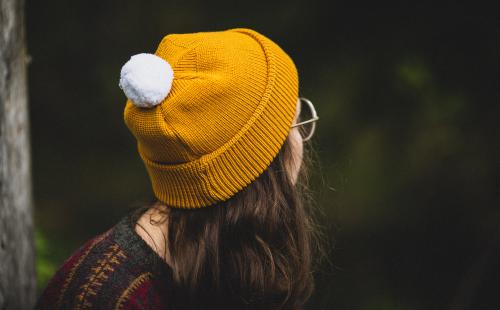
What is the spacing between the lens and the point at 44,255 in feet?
10.4

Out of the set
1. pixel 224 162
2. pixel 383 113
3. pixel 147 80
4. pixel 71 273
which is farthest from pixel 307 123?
pixel 383 113

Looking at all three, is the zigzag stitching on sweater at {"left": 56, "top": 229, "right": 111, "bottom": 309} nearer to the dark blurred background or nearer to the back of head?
the back of head

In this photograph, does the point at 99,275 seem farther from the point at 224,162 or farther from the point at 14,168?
the point at 14,168

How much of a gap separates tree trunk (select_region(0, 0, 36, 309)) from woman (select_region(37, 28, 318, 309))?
0.39 meters

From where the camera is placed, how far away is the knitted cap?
1329 mm

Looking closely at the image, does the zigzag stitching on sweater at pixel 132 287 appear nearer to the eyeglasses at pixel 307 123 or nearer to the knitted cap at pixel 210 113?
the knitted cap at pixel 210 113

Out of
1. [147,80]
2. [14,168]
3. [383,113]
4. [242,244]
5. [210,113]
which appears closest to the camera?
[147,80]

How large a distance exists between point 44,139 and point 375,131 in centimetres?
265

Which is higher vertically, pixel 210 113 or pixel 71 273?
pixel 210 113

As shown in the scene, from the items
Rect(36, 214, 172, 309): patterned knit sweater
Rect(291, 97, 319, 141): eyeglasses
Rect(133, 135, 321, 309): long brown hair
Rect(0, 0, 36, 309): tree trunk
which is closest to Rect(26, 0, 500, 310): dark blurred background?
Rect(291, 97, 319, 141): eyeglasses

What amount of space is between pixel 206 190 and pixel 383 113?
5.80 feet

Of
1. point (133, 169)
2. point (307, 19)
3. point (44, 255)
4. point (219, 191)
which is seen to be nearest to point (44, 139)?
point (133, 169)

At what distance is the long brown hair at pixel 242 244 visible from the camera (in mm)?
1480

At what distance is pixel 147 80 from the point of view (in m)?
1.26
